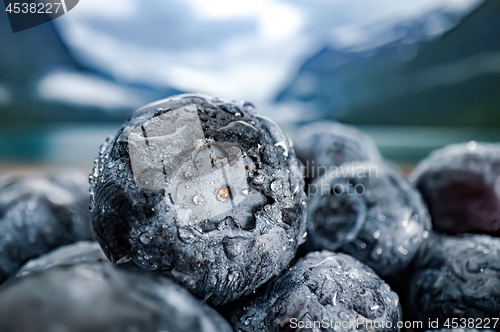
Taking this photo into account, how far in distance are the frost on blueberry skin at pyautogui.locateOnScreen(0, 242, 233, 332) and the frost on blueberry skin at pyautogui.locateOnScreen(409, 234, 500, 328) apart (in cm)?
43

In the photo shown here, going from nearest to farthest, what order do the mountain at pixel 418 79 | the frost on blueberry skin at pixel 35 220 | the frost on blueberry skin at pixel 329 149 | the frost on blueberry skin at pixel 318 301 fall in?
the frost on blueberry skin at pixel 318 301, the frost on blueberry skin at pixel 35 220, the frost on blueberry skin at pixel 329 149, the mountain at pixel 418 79

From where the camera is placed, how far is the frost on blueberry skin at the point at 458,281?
0.52m

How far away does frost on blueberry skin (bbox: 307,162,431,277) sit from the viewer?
22.9 inches

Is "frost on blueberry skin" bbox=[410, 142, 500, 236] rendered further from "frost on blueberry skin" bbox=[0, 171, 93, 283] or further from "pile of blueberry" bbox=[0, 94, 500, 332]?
"frost on blueberry skin" bbox=[0, 171, 93, 283]

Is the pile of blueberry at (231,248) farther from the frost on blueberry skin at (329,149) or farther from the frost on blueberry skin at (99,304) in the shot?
the frost on blueberry skin at (329,149)

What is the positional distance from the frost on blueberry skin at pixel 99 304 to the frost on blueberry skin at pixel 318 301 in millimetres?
119

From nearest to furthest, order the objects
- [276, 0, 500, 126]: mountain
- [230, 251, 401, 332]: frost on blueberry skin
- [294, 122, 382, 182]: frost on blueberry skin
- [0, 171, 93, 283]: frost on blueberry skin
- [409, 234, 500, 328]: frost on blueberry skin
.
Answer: [230, 251, 401, 332]: frost on blueberry skin
[409, 234, 500, 328]: frost on blueberry skin
[0, 171, 93, 283]: frost on blueberry skin
[294, 122, 382, 182]: frost on blueberry skin
[276, 0, 500, 126]: mountain

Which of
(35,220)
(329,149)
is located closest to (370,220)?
(329,149)

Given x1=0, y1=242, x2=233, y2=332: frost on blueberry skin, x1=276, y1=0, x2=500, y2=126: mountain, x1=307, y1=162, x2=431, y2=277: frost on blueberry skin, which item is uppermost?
x1=0, y1=242, x2=233, y2=332: frost on blueberry skin

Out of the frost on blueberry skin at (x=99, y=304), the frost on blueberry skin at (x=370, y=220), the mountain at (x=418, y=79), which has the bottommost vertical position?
the mountain at (x=418, y=79)

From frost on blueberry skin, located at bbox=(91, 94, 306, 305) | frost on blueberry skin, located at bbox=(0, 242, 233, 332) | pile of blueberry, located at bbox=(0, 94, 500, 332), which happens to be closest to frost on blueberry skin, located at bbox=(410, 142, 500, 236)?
pile of blueberry, located at bbox=(0, 94, 500, 332)

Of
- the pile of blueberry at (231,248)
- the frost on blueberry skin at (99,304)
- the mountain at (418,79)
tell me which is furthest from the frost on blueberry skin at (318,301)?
the mountain at (418,79)

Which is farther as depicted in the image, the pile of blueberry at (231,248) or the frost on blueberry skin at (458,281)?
the frost on blueberry skin at (458,281)

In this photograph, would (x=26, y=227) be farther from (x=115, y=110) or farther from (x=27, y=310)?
(x=115, y=110)
